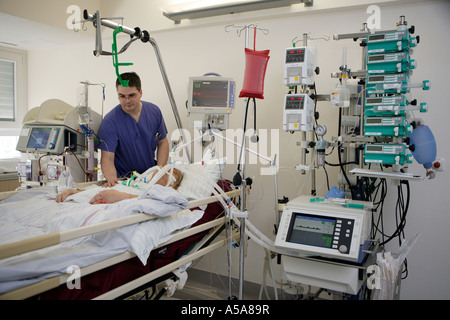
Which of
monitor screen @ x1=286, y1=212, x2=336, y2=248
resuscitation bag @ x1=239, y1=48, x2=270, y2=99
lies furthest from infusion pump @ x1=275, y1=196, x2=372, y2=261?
resuscitation bag @ x1=239, y1=48, x2=270, y2=99

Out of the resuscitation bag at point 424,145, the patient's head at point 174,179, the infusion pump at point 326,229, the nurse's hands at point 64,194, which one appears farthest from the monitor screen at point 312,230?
the nurse's hands at point 64,194

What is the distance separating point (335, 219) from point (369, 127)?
21.4 inches

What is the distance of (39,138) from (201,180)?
1378mm

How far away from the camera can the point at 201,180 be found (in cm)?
215

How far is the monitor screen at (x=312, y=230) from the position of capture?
1.67 meters

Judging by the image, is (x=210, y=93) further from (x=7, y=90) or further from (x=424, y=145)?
(x=7, y=90)

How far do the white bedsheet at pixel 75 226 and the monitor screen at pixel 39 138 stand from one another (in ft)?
2.26

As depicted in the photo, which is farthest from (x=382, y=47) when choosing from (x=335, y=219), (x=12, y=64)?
(x=12, y=64)

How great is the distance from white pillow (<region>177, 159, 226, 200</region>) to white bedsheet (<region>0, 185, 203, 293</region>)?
196mm

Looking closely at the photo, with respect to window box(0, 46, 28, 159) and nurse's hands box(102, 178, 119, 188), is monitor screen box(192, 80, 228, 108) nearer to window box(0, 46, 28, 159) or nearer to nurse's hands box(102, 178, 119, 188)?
nurse's hands box(102, 178, 119, 188)

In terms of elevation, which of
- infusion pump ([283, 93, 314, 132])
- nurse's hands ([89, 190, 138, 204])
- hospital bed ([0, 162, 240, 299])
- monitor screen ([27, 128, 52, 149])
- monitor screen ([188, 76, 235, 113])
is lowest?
hospital bed ([0, 162, 240, 299])

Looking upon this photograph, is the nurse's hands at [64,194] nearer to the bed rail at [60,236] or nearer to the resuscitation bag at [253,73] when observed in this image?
the bed rail at [60,236]

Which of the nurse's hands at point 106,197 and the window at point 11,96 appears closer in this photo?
the nurse's hands at point 106,197

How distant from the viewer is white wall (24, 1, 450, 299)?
2312 millimetres
